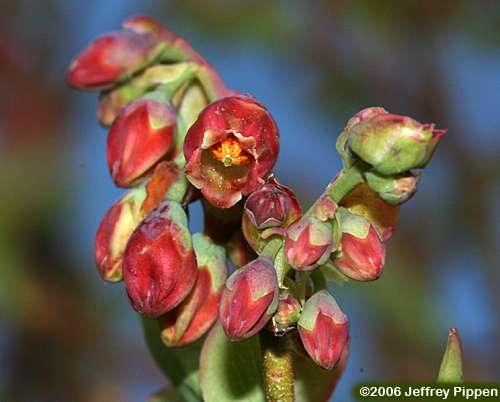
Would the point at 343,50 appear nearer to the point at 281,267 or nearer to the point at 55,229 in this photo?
the point at 55,229

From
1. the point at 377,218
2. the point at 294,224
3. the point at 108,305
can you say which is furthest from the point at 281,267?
the point at 108,305

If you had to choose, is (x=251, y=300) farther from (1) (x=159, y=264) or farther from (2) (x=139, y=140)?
(2) (x=139, y=140)

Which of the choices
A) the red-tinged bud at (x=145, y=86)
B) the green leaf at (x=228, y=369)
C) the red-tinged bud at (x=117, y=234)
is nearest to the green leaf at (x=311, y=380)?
the green leaf at (x=228, y=369)

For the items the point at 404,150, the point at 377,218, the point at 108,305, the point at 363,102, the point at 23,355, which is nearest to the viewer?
the point at 404,150

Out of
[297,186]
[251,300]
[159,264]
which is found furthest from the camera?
[297,186]

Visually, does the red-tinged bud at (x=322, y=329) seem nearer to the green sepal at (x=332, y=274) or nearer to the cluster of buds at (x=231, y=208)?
the cluster of buds at (x=231, y=208)

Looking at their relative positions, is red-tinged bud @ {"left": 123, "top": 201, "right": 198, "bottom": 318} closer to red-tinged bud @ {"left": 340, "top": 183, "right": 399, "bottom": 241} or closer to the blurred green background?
red-tinged bud @ {"left": 340, "top": 183, "right": 399, "bottom": 241}

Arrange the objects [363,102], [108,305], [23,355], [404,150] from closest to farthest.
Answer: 1. [404,150]
2. [23,355]
3. [108,305]
4. [363,102]

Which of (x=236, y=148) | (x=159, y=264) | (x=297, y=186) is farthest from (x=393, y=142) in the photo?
(x=297, y=186)
